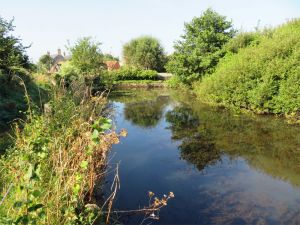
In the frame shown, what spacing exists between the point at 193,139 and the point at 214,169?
11.6 ft

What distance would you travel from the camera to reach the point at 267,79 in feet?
58.1

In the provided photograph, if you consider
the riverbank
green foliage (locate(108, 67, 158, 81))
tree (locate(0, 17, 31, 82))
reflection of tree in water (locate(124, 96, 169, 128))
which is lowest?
reflection of tree in water (locate(124, 96, 169, 128))

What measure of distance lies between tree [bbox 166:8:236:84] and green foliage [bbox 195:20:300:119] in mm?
10072

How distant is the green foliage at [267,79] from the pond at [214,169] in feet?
4.10

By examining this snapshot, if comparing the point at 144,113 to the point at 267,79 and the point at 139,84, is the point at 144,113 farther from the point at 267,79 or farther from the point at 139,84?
the point at 139,84

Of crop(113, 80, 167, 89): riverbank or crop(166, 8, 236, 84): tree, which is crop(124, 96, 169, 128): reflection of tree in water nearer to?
crop(166, 8, 236, 84): tree

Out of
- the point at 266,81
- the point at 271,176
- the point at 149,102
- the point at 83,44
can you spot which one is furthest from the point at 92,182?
the point at 83,44

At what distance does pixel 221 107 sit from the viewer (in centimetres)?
2195

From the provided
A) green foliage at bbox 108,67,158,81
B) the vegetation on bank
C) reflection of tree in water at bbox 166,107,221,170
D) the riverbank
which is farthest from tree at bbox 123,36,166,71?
reflection of tree in water at bbox 166,107,221,170

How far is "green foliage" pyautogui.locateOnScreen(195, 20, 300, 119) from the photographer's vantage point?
55.5ft

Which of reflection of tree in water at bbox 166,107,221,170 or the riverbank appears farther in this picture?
the riverbank

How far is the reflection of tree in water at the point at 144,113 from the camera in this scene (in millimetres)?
17764

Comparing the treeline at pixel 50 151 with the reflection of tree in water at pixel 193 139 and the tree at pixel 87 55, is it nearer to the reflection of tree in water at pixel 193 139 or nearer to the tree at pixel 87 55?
the reflection of tree in water at pixel 193 139

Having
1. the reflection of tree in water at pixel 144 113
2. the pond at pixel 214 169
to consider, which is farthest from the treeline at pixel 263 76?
the reflection of tree in water at pixel 144 113
